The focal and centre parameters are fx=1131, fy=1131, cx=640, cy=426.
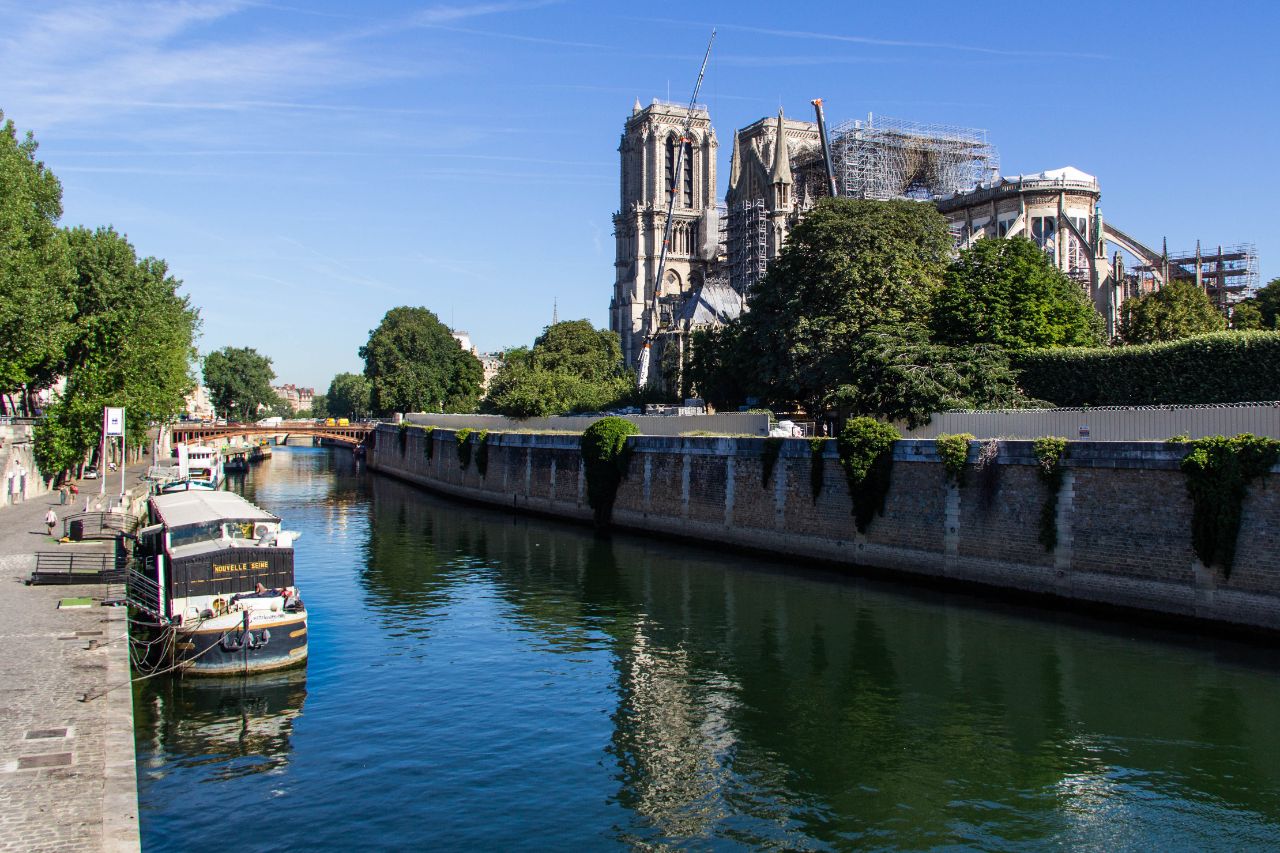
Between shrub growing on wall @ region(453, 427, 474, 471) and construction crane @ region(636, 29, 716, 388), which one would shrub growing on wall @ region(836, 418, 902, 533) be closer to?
shrub growing on wall @ region(453, 427, 474, 471)

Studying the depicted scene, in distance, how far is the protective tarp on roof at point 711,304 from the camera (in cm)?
10875

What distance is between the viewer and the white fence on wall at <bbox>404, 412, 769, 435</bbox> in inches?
1860

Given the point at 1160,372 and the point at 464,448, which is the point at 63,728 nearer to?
the point at 1160,372

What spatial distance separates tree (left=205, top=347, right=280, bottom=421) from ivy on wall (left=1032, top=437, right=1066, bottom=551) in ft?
400

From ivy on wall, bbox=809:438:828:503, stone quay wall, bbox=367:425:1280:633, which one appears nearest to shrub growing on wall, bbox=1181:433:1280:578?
stone quay wall, bbox=367:425:1280:633

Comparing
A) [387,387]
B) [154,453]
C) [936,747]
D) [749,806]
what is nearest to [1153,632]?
[936,747]

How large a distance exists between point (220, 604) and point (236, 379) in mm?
120893

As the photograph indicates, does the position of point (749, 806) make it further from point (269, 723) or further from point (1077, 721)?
point (269, 723)

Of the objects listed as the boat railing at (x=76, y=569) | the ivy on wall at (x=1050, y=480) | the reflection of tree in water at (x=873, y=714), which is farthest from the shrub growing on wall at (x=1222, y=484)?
the boat railing at (x=76, y=569)

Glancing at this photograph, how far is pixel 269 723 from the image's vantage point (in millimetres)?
20969

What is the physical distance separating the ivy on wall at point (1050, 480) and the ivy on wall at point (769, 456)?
39.2 ft

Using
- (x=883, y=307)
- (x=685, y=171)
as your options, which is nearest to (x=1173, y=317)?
(x=883, y=307)

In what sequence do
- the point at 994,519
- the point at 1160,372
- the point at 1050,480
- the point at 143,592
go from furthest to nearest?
the point at 1160,372
the point at 994,519
the point at 1050,480
the point at 143,592

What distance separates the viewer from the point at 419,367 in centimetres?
10981
